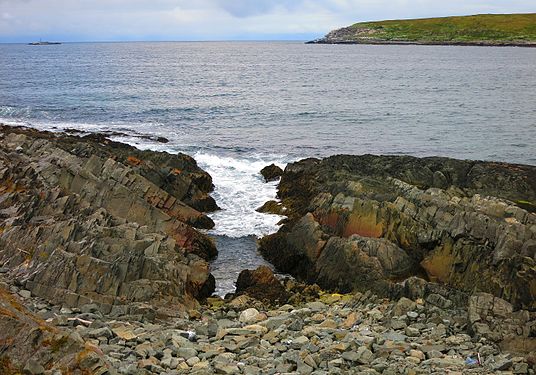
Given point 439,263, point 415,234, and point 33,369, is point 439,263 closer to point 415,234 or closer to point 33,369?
point 415,234

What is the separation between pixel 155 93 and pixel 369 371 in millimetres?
82809

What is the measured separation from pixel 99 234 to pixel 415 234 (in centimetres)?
1340

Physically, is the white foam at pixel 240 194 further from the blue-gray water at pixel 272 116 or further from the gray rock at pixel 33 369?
the gray rock at pixel 33 369

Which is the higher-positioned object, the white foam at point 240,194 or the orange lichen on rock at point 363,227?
the orange lichen on rock at point 363,227

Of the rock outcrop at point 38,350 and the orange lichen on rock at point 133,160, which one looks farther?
the orange lichen on rock at point 133,160

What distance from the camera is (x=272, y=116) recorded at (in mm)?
69562

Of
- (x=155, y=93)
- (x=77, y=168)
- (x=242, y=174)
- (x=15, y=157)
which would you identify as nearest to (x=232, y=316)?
(x=77, y=168)

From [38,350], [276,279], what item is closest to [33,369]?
[38,350]

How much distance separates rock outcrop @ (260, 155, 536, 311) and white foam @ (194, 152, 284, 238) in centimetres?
208

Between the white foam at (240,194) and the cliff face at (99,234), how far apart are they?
1.72 metres

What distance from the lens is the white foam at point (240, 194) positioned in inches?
1227

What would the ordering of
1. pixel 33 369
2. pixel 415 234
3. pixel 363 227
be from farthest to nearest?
pixel 363 227, pixel 415 234, pixel 33 369

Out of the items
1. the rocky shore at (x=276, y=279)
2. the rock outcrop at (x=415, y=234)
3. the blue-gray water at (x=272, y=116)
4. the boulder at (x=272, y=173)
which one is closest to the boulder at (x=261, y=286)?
the rocky shore at (x=276, y=279)

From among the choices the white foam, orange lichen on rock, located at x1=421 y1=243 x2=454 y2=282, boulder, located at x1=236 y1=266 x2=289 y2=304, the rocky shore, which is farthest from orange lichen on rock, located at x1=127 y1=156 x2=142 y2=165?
orange lichen on rock, located at x1=421 y1=243 x2=454 y2=282
